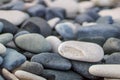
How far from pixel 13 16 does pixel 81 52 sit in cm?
26

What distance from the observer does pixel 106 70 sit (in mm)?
438

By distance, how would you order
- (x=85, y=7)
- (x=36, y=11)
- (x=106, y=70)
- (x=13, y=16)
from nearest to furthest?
(x=106, y=70), (x=13, y=16), (x=36, y=11), (x=85, y=7)

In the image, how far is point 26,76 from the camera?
1.45 feet

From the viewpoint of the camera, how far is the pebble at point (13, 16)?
0.67 m

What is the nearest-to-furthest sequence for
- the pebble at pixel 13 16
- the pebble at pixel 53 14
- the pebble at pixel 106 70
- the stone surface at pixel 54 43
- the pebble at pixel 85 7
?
the pebble at pixel 106 70
the stone surface at pixel 54 43
the pebble at pixel 13 16
the pebble at pixel 53 14
the pebble at pixel 85 7

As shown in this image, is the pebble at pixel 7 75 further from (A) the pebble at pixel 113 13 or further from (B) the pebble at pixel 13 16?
(A) the pebble at pixel 113 13

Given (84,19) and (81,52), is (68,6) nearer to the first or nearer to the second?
(84,19)

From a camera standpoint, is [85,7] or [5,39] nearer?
[5,39]

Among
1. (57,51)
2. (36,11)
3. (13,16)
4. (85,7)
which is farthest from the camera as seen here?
(85,7)

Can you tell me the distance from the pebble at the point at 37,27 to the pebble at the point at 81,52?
140 millimetres

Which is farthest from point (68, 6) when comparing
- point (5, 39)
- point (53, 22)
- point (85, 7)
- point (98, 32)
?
point (5, 39)

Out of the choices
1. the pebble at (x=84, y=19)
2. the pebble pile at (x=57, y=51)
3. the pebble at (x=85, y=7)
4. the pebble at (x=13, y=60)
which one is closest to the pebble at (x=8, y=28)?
the pebble pile at (x=57, y=51)

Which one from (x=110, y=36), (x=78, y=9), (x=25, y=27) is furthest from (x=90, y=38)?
(x=78, y=9)

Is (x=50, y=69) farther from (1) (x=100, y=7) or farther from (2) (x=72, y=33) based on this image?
(1) (x=100, y=7)
